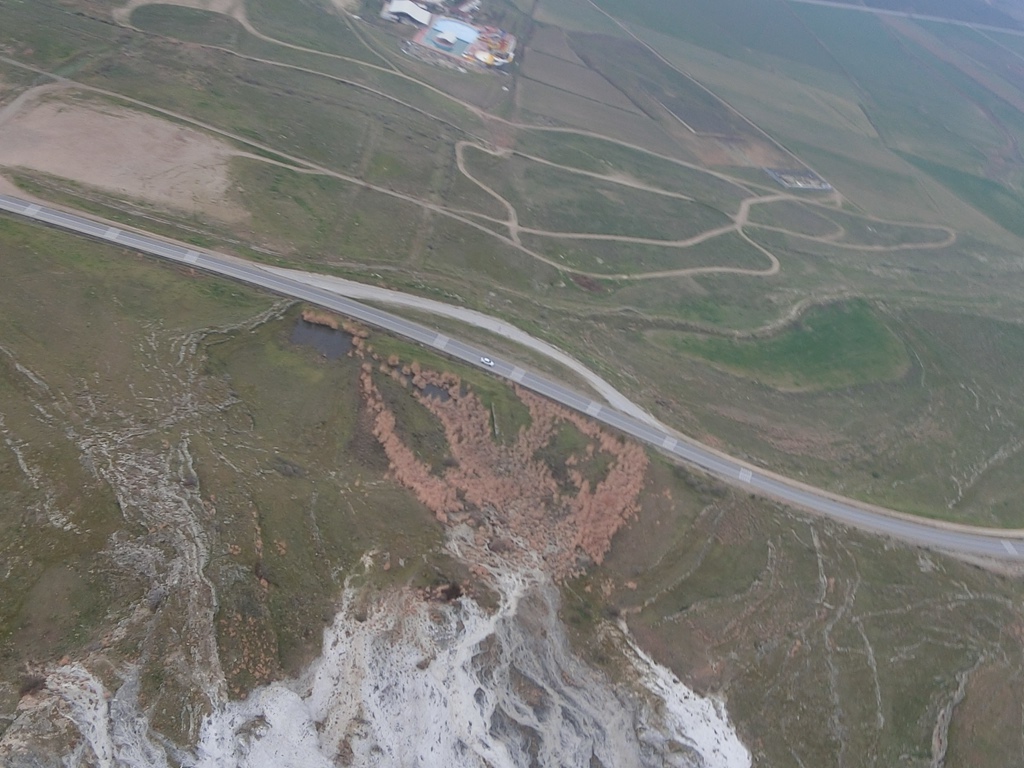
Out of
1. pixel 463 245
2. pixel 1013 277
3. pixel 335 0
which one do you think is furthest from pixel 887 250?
pixel 335 0

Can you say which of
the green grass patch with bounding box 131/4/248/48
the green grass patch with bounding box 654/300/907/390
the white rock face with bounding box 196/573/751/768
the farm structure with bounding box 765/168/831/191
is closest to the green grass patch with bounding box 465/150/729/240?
the green grass patch with bounding box 654/300/907/390

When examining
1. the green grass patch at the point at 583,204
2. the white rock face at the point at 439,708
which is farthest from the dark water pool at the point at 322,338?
the green grass patch at the point at 583,204

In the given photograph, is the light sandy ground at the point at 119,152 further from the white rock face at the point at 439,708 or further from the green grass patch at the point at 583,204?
the white rock face at the point at 439,708

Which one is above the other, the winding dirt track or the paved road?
the winding dirt track

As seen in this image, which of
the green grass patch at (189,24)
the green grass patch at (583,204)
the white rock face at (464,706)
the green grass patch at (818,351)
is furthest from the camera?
the green grass patch at (189,24)

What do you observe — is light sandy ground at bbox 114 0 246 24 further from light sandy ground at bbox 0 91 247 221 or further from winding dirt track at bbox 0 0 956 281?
light sandy ground at bbox 0 91 247 221

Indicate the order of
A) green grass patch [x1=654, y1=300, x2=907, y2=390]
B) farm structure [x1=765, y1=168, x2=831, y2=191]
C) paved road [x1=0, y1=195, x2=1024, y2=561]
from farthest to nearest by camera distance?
farm structure [x1=765, y1=168, x2=831, y2=191]
green grass patch [x1=654, y1=300, x2=907, y2=390]
paved road [x1=0, y1=195, x2=1024, y2=561]

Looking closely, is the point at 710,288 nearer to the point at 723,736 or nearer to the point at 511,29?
the point at 723,736
